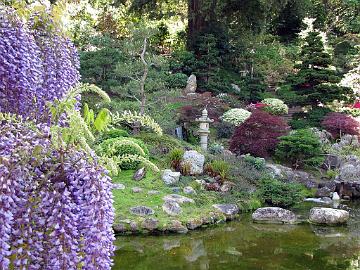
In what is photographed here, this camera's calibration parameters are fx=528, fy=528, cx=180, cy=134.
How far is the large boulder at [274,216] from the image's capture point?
357 inches

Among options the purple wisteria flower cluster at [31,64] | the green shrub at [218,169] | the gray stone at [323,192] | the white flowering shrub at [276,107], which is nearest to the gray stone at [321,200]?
the gray stone at [323,192]

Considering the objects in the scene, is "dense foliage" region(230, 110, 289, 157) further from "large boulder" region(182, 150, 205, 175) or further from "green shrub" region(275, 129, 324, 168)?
"large boulder" region(182, 150, 205, 175)

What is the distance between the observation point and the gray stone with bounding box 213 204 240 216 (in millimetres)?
9227

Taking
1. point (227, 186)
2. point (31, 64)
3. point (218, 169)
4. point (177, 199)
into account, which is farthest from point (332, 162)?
point (31, 64)

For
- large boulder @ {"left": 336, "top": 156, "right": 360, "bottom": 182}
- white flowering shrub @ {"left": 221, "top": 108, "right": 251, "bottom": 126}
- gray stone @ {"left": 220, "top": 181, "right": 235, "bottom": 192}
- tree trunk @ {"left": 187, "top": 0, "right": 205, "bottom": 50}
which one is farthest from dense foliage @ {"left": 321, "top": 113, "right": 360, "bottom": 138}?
tree trunk @ {"left": 187, "top": 0, "right": 205, "bottom": 50}

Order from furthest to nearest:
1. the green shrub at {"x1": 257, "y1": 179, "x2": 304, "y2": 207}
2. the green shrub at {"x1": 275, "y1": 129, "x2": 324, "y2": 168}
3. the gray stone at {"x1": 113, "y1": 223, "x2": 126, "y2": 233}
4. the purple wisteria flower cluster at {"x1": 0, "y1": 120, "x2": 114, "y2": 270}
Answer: the green shrub at {"x1": 275, "y1": 129, "x2": 324, "y2": 168}
the green shrub at {"x1": 257, "y1": 179, "x2": 304, "y2": 207}
the gray stone at {"x1": 113, "y1": 223, "x2": 126, "y2": 233}
the purple wisteria flower cluster at {"x1": 0, "y1": 120, "x2": 114, "y2": 270}

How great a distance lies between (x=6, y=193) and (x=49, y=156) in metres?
0.26

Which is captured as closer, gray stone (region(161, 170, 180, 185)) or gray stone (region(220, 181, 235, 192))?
gray stone (region(161, 170, 180, 185))

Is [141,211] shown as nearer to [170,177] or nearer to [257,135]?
[170,177]

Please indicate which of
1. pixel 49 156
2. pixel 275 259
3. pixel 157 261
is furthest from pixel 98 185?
pixel 275 259

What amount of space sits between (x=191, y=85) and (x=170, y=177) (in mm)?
7364

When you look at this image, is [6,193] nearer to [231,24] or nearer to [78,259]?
[78,259]

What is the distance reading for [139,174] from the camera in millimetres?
9852

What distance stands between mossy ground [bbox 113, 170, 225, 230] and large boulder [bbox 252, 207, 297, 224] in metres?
0.79
